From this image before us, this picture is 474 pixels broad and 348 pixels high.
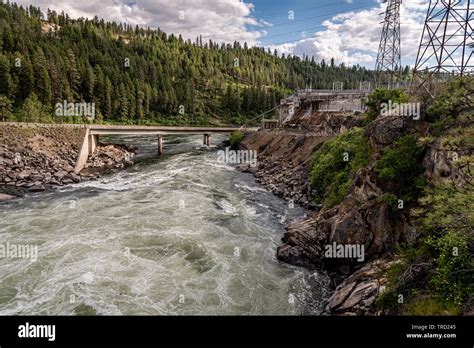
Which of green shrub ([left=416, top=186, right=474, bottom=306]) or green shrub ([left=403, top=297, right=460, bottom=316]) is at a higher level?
green shrub ([left=416, top=186, right=474, bottom=306])

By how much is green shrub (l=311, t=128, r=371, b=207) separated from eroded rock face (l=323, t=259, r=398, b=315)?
798cm

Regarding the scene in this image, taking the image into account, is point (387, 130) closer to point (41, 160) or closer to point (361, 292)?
point (361, 292)

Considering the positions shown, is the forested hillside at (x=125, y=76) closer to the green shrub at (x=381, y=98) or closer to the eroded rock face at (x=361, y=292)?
the green shrub at (x=381, y=98)

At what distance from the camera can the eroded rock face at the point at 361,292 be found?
38.6ft

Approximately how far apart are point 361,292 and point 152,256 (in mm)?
11184

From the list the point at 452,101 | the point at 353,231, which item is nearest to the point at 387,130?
the point at 452,101

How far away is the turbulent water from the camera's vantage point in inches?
538

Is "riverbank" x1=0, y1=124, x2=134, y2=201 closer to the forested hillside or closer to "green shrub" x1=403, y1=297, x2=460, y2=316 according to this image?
the forested hillside

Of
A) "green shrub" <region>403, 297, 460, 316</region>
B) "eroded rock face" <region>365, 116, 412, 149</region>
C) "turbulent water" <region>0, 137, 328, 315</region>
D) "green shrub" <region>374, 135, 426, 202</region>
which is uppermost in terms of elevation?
"eroded rock face" <region>365, 116, 412, 149</region>

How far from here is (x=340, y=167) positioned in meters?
26.8

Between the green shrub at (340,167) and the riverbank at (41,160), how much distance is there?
90.1 ft

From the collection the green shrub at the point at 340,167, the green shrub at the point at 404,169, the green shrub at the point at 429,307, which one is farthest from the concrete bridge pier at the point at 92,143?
the green shrub at the point at 429,307

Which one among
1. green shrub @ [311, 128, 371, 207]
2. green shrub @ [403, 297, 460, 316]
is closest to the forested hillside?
green shrub @ [311, 128, 371, 207]
